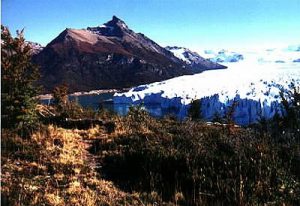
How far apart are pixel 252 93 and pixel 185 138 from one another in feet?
280

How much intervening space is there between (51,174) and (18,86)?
12.1ft

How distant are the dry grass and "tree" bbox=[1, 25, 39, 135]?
0.61 m

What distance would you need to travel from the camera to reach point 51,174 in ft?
22.2

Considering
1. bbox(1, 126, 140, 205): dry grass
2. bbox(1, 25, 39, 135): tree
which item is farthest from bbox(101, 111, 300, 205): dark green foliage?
bbox(1, 25, 39, 135): tree

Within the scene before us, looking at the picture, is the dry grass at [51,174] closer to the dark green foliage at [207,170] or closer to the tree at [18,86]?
the dark green foliage at [207,170]

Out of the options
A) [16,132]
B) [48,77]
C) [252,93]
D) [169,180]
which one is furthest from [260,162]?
[48,77]

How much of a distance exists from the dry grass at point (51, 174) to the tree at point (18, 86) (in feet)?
2.02

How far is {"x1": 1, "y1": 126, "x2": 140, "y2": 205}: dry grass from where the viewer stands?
556cm

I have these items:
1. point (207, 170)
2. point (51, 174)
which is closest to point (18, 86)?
point (51, 174)

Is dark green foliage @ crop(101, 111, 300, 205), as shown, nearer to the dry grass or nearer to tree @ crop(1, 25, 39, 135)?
the dry grass

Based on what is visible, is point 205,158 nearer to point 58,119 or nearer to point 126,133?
point 126,133

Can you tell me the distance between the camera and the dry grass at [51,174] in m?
5.56

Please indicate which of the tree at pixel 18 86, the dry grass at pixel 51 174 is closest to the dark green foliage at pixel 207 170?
the dry grass at pixel 51 174

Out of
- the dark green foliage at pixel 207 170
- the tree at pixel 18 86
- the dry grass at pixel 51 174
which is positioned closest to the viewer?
the dry grass at pixel 51 174
